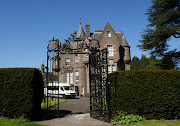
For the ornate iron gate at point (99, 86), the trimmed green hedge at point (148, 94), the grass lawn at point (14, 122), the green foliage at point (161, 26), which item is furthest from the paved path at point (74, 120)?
the green foliage at point (161, 26)

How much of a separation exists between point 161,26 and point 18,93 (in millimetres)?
16809

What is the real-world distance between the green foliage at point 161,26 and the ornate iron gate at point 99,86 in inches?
439

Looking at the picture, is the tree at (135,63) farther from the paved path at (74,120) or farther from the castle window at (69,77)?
the paved path at (74,120)

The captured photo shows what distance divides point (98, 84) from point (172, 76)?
12.9ft

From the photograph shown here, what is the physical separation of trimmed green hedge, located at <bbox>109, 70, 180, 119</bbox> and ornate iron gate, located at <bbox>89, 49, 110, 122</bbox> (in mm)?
482

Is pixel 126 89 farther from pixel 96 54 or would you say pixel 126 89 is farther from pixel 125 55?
pixel 125 55

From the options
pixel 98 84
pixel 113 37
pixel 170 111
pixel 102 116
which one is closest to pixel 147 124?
pixel 170 111

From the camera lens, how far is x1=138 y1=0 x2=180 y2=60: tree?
764 inches

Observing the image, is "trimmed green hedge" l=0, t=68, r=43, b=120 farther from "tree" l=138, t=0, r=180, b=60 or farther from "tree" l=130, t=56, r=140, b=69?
"tree" l=130, t=56, r=140, b=69

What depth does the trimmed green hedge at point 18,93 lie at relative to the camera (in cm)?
882

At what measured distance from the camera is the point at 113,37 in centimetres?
3008

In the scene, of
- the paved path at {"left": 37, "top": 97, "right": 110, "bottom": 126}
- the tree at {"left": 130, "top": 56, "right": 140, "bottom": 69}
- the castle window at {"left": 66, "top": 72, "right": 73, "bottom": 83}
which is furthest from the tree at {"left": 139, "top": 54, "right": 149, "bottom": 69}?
the paved path at {"left": 37, "top": 97, "right": 110, "bottom": 126}

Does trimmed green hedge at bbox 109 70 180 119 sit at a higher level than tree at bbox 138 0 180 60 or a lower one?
lower

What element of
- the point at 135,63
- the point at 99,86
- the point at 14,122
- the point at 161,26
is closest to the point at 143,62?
the point at 135,63
